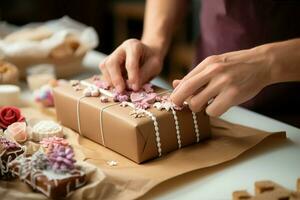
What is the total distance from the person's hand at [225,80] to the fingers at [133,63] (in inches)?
5.8

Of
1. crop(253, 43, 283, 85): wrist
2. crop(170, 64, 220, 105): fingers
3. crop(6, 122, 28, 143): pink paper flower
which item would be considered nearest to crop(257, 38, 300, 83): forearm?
crop(253, 43, 283, 85): wrist

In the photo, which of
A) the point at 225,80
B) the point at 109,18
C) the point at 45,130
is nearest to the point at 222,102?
the point at 225,80

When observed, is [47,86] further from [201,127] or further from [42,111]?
[201,127]

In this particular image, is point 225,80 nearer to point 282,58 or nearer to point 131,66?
point 282,58

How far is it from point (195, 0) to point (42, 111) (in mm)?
1551

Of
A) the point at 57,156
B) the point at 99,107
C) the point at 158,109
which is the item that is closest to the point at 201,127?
the point at 158,109

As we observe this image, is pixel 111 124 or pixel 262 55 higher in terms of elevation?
pixel 262 55

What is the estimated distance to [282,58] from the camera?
3.19 ft

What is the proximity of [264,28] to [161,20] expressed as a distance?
27 cm

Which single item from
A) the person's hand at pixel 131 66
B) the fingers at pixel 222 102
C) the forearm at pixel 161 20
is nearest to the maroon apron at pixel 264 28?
the forearm at pixel 161 20

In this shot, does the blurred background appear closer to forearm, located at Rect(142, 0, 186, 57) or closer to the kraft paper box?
forearm, located at Rect(142, 0, 186, 57)

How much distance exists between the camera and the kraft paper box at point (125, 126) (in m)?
0.96

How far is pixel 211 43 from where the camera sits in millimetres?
1393

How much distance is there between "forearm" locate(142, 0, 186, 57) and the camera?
1.32m
